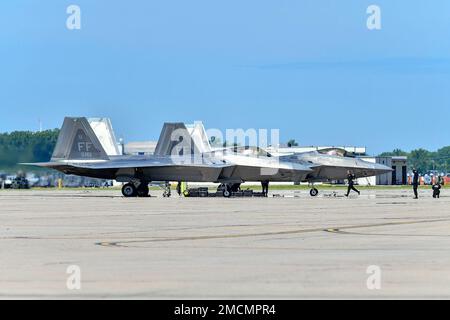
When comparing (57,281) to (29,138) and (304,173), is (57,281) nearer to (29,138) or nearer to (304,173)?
(304,173)

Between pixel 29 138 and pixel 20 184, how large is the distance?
2480 cm

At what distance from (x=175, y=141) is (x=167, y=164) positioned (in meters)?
1.82

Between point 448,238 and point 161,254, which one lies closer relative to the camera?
point 161,254

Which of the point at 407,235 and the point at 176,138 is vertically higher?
the point at 176,138

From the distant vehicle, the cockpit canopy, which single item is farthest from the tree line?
the distant vehicle

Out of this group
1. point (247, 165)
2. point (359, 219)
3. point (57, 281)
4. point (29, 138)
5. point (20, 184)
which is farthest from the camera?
point (20, 184)

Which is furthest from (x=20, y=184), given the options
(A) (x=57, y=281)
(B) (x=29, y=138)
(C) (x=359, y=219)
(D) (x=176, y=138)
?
(A) (x=57, y=281)

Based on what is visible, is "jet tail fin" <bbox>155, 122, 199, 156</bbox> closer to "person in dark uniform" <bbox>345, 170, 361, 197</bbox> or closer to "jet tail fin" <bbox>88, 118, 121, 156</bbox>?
"person in dark uniform" <bbox>345, 170, 361, 197</bbox>

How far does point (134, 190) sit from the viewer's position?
179 ft

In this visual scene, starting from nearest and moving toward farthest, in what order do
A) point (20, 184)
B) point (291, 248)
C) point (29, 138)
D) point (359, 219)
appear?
point (291, 248)
point (359, 219)
point (29, 138)
point (20, 184)

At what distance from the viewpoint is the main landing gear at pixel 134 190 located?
5462 cm

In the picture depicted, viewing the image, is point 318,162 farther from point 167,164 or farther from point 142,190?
point 142,190

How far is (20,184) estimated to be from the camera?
86375mm
